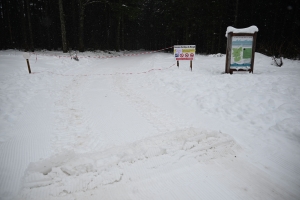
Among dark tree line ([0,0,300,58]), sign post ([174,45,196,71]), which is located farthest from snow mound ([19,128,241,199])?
dark tree line ([0,0,300,58])

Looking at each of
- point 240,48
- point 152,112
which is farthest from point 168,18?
point 152,112

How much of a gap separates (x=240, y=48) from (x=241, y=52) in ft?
0.66

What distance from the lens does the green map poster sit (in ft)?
26.8

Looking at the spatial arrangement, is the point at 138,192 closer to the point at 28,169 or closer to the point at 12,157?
the point at 28,169

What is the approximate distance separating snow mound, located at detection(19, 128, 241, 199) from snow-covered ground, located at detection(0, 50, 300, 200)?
0.05 feet

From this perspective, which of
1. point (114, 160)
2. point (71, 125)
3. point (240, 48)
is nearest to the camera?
point (114, 160)

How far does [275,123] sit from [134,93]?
4.57 m

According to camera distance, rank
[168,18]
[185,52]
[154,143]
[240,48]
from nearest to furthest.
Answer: [154,143], [240,48], [185,52], [168,18]

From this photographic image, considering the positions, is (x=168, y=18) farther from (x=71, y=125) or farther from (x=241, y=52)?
(x=71, y=125)

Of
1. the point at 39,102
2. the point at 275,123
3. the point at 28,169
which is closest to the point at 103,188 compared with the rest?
the point at 28,169

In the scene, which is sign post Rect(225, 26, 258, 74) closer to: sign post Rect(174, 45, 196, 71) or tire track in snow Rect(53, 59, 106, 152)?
sign post Rect(174, 45, 196, 71)

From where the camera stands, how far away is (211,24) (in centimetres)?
2523

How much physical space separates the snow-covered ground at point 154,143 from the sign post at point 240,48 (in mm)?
1939

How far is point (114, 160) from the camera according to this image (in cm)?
299
